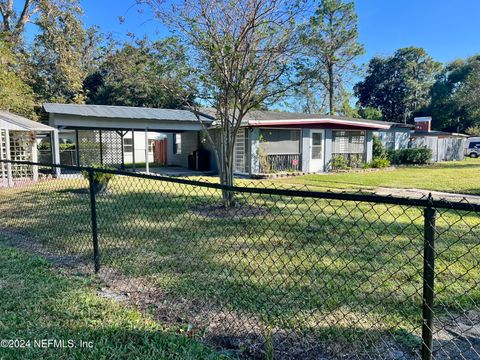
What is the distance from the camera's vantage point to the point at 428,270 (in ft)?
5.82

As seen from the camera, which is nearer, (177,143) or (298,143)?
(298,143)

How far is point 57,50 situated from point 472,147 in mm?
35110

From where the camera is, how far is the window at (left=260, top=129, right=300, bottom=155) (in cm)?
1595

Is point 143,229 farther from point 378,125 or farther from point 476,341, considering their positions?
point 378,125

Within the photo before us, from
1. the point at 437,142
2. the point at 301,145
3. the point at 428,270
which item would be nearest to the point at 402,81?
the point at 437,142

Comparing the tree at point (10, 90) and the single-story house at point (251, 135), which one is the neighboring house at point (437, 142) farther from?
the tree at point (10, 90)

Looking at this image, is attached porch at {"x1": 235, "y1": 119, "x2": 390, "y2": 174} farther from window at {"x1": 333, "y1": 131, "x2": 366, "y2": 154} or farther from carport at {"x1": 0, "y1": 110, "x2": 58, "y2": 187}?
carport at {"x1": 0, "y1": 110, "x2": 58, "y2": 187}

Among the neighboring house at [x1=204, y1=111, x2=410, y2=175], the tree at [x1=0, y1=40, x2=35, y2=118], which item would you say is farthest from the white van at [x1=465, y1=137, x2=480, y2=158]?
the tree at [x1=0, y1=40, x2=35, y2=118]

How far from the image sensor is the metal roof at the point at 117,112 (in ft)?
46.1

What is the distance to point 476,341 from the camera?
252 centimetres

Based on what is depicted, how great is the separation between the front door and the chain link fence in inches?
418

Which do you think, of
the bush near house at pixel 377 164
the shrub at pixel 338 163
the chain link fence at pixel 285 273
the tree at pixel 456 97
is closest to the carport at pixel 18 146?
the chain link fence at pixel 285 273

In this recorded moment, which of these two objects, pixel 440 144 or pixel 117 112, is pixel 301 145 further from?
pixel 440 144

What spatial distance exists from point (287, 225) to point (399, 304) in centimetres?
292
